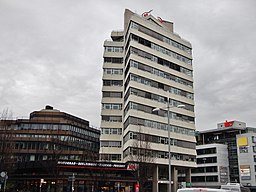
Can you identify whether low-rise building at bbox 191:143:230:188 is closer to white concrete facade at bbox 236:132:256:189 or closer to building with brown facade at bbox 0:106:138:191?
white concrete facade at bbox 236:132:256:189

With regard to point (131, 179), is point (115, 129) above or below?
above

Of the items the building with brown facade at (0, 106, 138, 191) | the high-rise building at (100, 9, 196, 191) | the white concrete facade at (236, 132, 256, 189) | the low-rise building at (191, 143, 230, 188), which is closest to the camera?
the building with brown facade at (0, 106, 138, 191)

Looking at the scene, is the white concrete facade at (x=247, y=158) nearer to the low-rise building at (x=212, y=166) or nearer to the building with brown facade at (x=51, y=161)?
the low-rise building at (x=212, y=166)

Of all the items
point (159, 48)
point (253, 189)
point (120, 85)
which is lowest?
point (253, 189)

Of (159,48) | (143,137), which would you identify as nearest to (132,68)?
(159,48)

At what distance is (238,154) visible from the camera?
9294cm

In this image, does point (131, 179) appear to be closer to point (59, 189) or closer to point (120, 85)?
point (59, 189)

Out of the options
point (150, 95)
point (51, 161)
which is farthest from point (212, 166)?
point (51, 161)

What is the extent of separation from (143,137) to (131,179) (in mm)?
8226

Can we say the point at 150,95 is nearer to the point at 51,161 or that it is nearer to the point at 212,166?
the point at 51,161

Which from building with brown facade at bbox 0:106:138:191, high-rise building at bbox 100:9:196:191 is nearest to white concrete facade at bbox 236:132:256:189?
high-rise building at bbox 100:9:196:191

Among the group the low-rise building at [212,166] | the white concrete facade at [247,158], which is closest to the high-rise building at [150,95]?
the low-rise building at [212,166]

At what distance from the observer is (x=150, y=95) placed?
6028 cm

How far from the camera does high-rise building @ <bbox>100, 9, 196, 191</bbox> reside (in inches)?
2270
